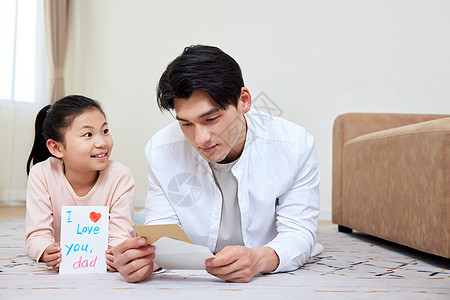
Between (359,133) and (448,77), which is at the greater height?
(448,77)

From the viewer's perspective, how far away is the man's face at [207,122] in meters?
1.11

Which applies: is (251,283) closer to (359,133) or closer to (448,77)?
(359,133)

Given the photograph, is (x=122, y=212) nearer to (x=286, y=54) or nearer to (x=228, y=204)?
(x=228, y=204)

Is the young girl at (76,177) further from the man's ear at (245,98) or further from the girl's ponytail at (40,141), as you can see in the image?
the man's ear at (245,98)

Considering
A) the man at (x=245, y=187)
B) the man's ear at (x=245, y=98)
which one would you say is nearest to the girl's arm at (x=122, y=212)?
the man at (x=245, y=187)

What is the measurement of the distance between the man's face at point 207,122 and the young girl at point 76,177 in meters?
0.45

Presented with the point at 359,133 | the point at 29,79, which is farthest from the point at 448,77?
the point at 29,79

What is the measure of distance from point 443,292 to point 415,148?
1.96ft

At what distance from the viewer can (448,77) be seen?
3092 millimetres

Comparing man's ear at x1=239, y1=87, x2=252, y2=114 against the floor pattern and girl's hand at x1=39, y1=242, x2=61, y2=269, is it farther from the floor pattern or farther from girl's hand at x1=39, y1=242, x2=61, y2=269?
girl's hand at x1=39, y1=242, x2=61, y2=269

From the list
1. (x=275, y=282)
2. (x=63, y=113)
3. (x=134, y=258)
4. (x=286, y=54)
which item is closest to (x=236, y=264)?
(x=275, y=282)

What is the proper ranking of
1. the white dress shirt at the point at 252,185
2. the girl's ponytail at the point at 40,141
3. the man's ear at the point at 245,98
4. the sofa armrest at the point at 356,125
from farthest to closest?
1. the sofa armrest at the point at 356,125
2. the girl's ponytail at the point at 40,141
3. the white dress shirt at the point at 252,185
4. the man's ear at the point at 245,98

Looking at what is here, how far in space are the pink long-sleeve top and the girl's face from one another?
6cm

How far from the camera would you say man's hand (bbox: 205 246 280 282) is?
41.8 inches
